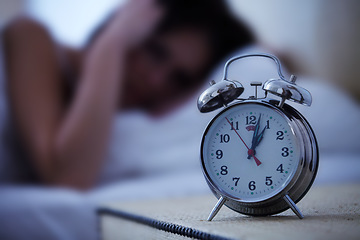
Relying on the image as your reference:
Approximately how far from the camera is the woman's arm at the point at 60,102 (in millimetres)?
1712

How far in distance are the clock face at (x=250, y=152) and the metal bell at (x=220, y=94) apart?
17 mm

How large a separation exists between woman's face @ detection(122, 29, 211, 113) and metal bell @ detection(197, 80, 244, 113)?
131 centimetres

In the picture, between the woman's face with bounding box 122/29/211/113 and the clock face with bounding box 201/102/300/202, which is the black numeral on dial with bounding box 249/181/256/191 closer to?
the clock face with bounding box 201/102/300/202

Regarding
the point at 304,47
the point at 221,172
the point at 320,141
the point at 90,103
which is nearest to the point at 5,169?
the point at 90,103

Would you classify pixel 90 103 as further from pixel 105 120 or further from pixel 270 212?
pixel 270 212

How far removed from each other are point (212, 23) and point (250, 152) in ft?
5.25

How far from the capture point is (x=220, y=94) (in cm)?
71

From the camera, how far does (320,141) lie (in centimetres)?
202

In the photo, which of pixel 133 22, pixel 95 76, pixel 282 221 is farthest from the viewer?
pixel 133 22

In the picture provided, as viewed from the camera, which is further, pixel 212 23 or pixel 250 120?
pixel 212 23

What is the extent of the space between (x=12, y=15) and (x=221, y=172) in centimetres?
144

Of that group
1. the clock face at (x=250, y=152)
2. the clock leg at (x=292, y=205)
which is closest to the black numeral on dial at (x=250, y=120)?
the clock face at (x=250, y=152)

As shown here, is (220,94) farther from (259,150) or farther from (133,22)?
(133,22)

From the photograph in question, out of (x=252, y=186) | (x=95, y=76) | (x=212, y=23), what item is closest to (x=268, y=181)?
(x=252, y=186)
